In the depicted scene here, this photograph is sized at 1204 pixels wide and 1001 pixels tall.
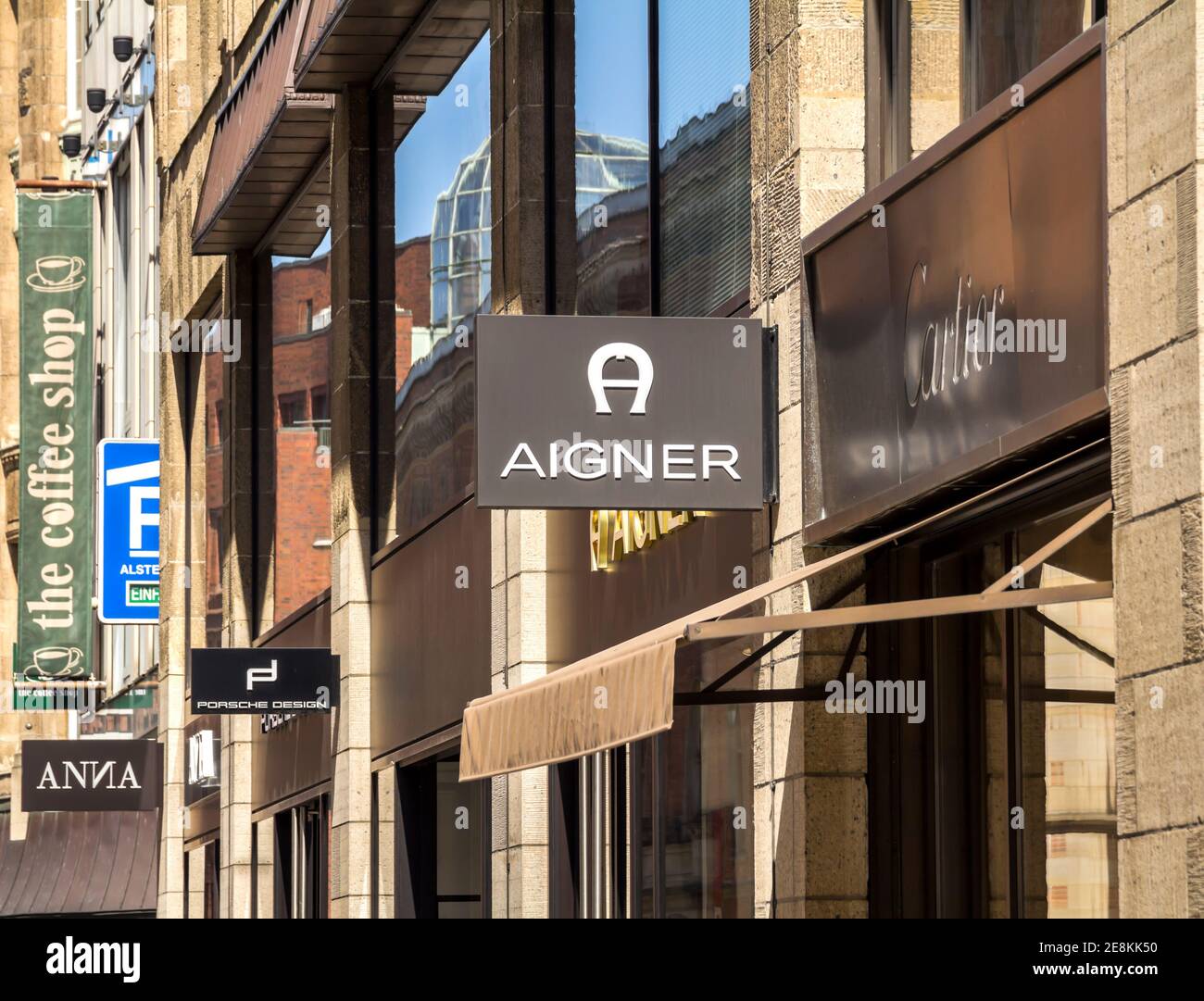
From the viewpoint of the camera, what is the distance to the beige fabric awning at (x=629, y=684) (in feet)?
29.4

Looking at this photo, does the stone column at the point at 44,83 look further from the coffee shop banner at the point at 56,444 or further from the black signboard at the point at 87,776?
the black signboard at the point at 87,776

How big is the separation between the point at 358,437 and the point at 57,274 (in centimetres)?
1745

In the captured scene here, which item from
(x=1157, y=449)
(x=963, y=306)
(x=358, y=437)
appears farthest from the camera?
(x=358, y=437)

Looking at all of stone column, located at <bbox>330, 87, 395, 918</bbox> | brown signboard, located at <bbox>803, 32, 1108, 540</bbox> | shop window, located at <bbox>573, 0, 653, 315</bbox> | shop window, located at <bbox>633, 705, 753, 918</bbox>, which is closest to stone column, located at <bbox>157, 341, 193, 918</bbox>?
stone column, located at <bbox>330, 87, 395, 918</bbox>

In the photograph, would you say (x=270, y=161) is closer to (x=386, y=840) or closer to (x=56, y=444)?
(x=386, y=840)

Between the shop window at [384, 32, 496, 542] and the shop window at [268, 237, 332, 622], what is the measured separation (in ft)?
8.50

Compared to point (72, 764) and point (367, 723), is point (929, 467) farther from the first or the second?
point (72, 764)

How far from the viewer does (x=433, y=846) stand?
19.4m

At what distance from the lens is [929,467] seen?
1058 cm

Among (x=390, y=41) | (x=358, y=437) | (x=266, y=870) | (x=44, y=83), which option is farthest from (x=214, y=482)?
(x=44, y=83)

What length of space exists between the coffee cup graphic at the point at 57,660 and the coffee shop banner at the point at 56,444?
1cm

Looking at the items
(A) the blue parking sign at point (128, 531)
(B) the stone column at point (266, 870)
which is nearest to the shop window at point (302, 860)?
(B) the stone column at point (266, 870)
